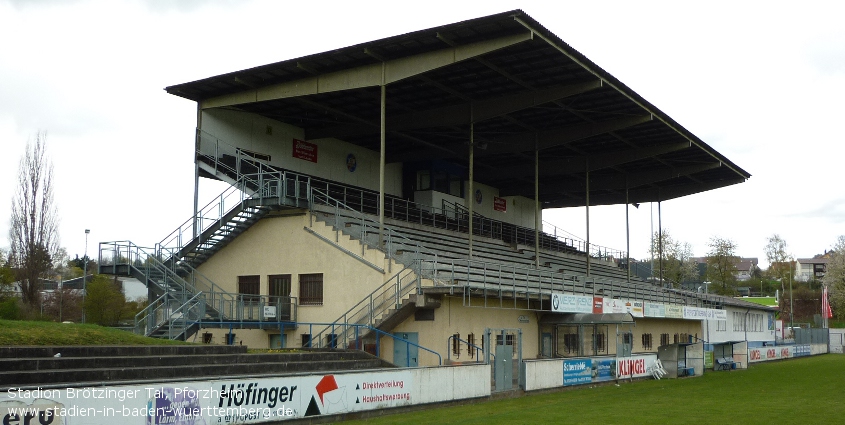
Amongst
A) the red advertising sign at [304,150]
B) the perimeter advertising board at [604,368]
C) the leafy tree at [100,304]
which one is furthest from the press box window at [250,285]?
the leafy tree at [100,304]

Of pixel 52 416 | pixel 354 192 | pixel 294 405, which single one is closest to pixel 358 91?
pixel 354 192

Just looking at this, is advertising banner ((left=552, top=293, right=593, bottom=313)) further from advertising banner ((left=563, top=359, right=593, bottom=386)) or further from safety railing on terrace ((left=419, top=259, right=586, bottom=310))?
advertising banner ((left=563, top=359, right=593, bottom=386))

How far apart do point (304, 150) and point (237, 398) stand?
71.7 ft

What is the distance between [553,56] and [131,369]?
17692mm

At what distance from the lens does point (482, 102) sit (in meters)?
32.5

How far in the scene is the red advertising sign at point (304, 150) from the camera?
35.8 meters

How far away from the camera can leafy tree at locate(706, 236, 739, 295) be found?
9512cm

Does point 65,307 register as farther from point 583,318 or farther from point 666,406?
point 666,406

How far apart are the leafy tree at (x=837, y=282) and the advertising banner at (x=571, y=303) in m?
76.9

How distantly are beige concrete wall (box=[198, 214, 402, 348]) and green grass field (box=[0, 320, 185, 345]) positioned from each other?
8.59 m

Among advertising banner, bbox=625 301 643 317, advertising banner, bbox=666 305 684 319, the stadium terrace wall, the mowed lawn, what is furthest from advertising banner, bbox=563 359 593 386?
advertising banner, bbox=666 305 684 319

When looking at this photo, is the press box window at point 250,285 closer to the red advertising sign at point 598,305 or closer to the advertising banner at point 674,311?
the red advertising sign at point 598,305

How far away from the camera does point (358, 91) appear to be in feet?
104

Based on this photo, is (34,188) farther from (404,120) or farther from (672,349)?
(672,349)
